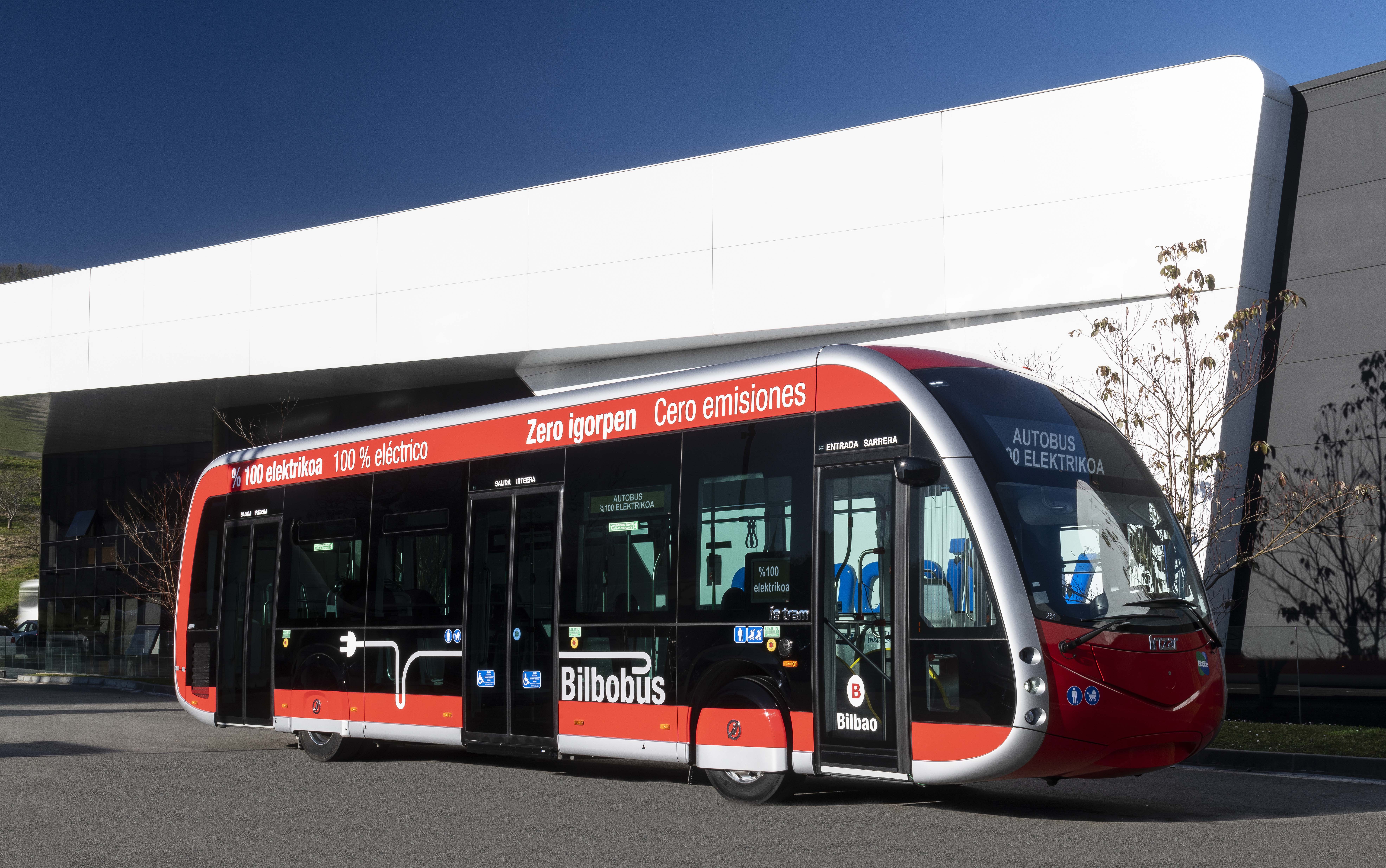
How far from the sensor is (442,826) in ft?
28.8

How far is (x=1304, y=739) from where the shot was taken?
47.4 feet

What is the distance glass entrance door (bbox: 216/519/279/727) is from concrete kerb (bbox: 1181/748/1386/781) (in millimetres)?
9603

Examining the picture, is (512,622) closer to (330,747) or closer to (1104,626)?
(330,747)

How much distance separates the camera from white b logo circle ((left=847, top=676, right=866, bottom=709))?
886 cm

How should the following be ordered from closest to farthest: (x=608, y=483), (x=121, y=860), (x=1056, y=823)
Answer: (x=121, y=860) < (x=1056, y=823) < (x=608, y=483)

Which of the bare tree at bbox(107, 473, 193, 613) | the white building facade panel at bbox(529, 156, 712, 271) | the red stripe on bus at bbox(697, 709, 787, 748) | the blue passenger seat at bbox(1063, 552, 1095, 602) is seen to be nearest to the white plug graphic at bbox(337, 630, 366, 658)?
the red stripe on bus at bbox(697, 709, 787, 748)

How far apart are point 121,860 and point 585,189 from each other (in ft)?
61.0

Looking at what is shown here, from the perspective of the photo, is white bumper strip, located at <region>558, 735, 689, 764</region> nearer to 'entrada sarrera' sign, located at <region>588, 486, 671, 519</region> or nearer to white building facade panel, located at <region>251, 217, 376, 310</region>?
'entrada sarrera' sign, located at <region>588, 486, 671, 519</region>

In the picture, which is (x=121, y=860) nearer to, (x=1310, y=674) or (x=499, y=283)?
(x=1310, y=674)

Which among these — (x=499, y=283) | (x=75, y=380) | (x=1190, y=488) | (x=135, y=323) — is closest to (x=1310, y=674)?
(x=1190, y=488)

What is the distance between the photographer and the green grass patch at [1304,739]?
531 inches

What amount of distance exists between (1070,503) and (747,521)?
2412 mm

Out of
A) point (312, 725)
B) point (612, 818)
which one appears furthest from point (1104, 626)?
point (312, 725)

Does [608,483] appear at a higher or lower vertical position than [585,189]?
lower
